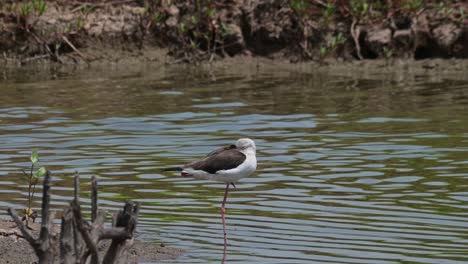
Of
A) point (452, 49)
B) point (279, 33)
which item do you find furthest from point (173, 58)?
point (452, 49)

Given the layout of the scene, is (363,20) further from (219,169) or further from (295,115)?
(219,169)

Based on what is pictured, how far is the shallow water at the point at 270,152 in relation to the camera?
9273mm

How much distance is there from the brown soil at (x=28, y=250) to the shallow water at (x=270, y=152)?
18 centimetres

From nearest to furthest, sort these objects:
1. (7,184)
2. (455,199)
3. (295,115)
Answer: (455,199) → (7,184) → (295,115)

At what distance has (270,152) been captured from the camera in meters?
13.3

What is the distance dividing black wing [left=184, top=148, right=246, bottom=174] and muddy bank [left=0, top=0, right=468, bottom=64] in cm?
1019

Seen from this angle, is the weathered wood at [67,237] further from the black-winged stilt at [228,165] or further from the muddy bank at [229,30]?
the muddy bank at [229,30]

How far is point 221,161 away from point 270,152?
352 centimetres

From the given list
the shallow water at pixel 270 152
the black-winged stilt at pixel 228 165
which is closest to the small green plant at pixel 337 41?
the shallow water at pixel 270 152

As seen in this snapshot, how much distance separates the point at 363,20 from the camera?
20.1 metres

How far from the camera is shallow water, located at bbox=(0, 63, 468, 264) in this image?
927cm

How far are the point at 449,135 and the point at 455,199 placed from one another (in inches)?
139

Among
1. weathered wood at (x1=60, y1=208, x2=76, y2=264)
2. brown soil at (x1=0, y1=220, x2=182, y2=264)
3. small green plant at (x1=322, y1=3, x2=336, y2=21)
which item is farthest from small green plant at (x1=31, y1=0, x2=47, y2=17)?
weathered wood at (x1=60, y1=208, x2=76, y2=264)

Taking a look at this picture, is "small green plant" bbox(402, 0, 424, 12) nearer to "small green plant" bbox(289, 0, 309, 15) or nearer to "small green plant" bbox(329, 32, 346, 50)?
"small green plant" bbox(329, 32, 346, 50)
